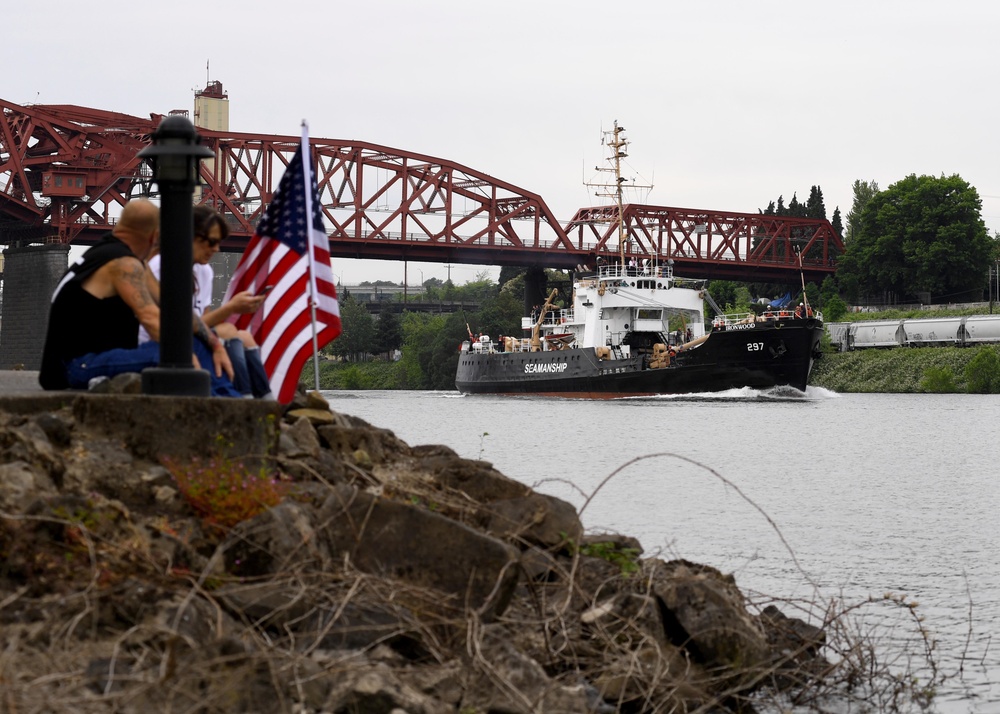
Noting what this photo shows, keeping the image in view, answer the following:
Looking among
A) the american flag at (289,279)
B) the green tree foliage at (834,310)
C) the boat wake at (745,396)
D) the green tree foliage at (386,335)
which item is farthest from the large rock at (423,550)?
the green tree foliage at (386,335)

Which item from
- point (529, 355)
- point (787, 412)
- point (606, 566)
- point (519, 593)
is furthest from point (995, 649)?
point (529, 355)

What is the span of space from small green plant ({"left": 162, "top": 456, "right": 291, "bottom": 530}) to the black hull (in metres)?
56.2

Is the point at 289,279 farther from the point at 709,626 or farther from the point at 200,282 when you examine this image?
the point at 709,626

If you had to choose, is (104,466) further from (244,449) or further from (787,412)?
(787,412)

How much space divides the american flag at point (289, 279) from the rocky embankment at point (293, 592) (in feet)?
4.29

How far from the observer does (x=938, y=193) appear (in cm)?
8881

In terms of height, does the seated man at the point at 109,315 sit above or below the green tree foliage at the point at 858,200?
below

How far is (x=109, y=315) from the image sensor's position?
7980 millimetres

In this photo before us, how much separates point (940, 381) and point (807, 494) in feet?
177

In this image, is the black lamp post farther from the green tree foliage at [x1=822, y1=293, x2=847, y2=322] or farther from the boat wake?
the green tree foliage at [x1=822, y1=293, x2=847, y2=322]

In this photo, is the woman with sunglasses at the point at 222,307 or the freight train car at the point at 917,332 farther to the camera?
the freight train car at the point at 917,332

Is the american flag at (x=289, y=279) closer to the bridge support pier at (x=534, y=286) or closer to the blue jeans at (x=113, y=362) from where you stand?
the blue jeans at (x=113, y=362)

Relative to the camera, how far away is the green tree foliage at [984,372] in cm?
7138

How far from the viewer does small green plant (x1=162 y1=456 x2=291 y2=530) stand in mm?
6664
